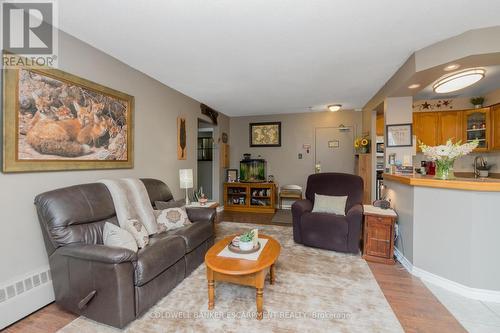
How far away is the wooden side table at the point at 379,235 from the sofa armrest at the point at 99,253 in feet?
8.66

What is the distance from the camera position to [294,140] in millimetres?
5609

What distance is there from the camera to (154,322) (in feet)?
5.49

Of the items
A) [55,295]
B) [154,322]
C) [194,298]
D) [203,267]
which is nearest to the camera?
[154,322]

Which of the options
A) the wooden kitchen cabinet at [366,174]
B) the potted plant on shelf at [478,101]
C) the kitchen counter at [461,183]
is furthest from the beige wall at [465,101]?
the kitchen counter at [461,183]

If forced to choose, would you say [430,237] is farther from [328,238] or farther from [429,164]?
[429,164]

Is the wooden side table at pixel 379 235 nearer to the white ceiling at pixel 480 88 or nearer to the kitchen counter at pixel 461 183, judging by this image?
the kitchen counter at pixel 461 183

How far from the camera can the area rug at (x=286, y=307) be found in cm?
162

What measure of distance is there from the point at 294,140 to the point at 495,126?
364cm

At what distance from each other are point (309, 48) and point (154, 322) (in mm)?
2906

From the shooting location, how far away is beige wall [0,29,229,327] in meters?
1.71

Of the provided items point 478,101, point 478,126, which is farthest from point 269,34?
point 478,126

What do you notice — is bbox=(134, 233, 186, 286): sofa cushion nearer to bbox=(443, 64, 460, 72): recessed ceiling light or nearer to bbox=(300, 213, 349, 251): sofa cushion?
bbox=(300, 213, 349, 251): sofa cushion

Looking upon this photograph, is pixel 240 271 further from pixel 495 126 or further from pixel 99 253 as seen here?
pixel 495 126

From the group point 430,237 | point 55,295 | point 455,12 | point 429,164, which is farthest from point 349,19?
point 55,295
